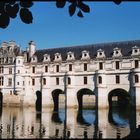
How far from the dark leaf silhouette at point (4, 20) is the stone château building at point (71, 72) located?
1247 inches

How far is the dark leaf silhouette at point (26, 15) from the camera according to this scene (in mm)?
2877

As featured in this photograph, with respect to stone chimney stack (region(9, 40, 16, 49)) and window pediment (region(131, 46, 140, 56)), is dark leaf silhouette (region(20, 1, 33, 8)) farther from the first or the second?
stone chimney stack (region(9, 40, 16, 49))

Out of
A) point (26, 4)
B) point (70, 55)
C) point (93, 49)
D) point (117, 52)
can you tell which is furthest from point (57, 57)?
point (26, 4)

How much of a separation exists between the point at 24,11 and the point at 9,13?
9.8 inches

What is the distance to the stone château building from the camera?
35.7 m

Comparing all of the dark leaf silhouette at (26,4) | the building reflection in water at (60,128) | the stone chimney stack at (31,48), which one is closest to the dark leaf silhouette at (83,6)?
the dark leaf silhouette at (26,4)

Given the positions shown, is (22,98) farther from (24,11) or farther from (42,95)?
(24,11)

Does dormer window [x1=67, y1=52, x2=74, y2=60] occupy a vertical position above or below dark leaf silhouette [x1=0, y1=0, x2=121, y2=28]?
above

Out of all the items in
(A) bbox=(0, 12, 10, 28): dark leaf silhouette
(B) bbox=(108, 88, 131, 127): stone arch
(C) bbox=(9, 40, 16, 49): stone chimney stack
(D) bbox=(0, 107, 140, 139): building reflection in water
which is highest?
(C) bbox=(9, 40, 16, 49): stone chimney stack

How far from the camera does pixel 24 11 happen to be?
288 cm

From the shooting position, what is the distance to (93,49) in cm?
3966

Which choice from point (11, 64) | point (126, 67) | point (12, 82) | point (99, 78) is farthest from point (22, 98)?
point (126, 67)

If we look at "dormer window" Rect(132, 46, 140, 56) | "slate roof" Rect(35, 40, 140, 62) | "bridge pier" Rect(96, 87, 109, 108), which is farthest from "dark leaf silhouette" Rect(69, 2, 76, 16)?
"slate roof" Rect(35, 40, 140, 62)

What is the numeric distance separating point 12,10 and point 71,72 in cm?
3576
